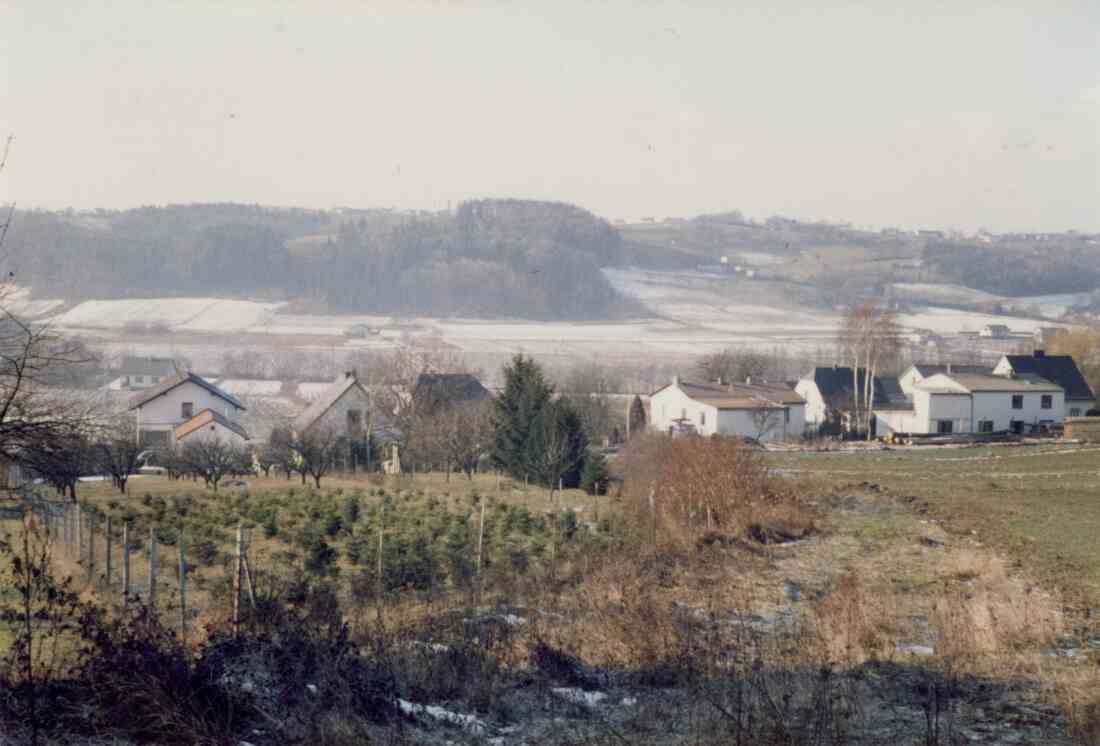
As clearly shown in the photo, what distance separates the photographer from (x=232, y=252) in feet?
438

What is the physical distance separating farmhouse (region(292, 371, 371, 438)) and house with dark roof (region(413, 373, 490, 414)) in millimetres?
1773

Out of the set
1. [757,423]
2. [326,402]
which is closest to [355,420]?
[326,402]

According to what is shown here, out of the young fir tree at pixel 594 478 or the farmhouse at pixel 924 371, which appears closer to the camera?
the young fir tree at pixel 594 478

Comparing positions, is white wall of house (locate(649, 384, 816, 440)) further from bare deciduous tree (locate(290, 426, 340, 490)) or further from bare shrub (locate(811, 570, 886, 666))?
bare shrub (locate(811, 570, 886, 666))

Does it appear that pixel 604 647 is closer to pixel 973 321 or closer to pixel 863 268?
pixel 973 321

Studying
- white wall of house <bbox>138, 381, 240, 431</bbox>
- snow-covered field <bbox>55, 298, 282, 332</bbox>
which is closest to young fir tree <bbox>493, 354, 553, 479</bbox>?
white wall of house <bbox>138, 381, 240, 431</bbox>

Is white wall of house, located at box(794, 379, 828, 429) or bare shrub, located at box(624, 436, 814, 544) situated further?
white wall of house, located at box(794, 379, 828, 429)

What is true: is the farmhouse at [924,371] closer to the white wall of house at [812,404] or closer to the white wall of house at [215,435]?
the white wall of house at [812,404]

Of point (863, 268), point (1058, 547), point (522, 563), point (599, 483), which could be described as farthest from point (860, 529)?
point (863, 268)

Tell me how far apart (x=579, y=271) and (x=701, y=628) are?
132771mm

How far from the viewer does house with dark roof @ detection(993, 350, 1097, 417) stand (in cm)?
5188

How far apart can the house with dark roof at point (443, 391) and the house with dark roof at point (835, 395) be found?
1669 centimetres

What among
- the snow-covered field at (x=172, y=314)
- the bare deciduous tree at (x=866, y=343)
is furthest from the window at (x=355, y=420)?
the snow-covered field at (x=172, y=314)

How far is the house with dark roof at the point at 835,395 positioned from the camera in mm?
50594
